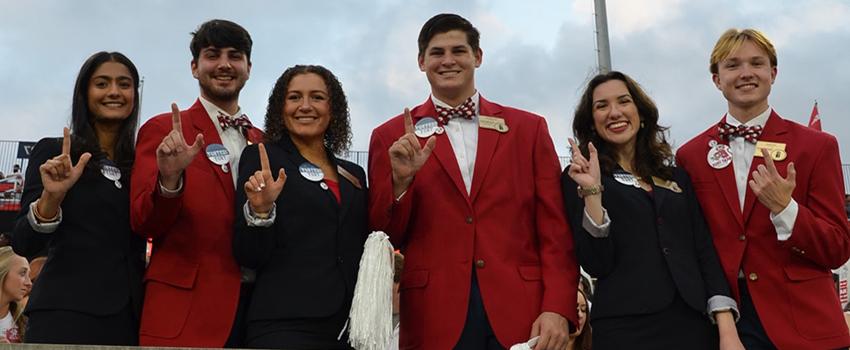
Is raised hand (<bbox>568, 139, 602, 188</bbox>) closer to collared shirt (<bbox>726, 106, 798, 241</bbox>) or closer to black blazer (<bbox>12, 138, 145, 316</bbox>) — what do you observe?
collared shirt (<bbox>726, 106, 798, 241</bbox>)

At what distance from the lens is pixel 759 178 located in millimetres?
3936

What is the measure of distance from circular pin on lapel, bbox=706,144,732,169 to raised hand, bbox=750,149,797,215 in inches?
16.0

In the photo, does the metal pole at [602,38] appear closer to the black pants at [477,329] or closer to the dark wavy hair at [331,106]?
the dark wavy hair at [331,106]

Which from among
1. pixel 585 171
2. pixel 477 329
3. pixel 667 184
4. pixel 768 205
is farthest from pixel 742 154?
pixel 477 329

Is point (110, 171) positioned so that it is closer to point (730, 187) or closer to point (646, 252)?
point (646, 252)

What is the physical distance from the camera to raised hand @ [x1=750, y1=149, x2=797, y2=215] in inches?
153

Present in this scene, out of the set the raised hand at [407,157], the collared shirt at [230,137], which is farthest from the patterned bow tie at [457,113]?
the collared shirt at [230,137]

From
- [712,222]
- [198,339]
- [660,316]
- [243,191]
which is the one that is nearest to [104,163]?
[243,191]

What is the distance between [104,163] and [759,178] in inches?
122

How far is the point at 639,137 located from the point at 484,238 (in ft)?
3.85

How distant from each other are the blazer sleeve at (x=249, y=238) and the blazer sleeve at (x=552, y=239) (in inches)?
48.7

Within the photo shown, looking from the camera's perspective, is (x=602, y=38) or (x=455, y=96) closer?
(x=455, y=96)

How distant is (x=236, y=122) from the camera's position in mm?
4406

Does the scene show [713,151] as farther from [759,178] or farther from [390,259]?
[390,259]
